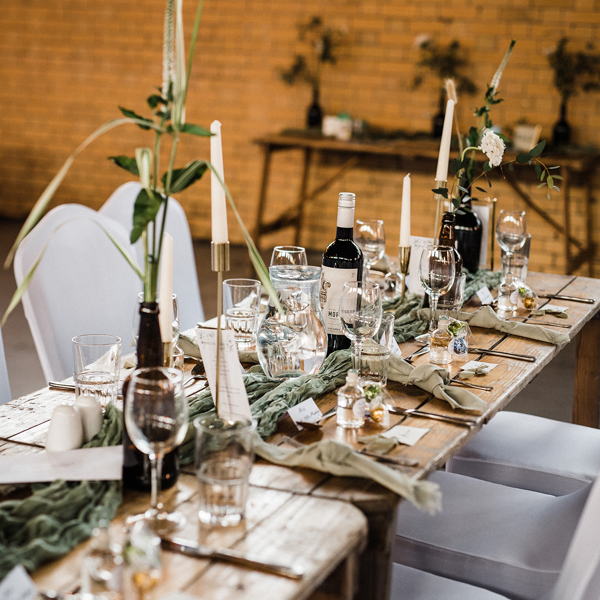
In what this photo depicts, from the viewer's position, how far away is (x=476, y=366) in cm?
159

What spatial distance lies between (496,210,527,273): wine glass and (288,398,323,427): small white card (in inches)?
46.3

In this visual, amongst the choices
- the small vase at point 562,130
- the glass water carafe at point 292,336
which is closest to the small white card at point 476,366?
the glass water carafe at point 292,336

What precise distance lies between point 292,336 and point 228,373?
0.97 feet

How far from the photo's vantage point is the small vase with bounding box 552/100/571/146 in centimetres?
494

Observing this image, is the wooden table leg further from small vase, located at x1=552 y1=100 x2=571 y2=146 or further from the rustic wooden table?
small vase, located at x1=552 y1=100 x2=571 y2=146

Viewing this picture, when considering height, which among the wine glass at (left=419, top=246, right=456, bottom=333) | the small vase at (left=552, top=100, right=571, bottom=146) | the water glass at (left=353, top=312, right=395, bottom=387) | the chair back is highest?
the small vase at (left=552, top=100, right=571, bottom=146)

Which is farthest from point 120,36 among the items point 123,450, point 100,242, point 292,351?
point 123,450

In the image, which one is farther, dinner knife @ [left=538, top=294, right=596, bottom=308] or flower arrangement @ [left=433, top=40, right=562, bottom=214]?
dinner knife @ [left=538, top=294, right=596, bottom=308]

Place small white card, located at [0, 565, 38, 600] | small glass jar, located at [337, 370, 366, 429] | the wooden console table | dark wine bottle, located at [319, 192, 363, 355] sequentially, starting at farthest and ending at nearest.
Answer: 1. the wooden console table
2. dark wine bottle, located at [319, 192, 363, 355]
3. small glass jar, located at [337, 370, 366, 429]
4. small white card, located at [0, 565, 38, 600]

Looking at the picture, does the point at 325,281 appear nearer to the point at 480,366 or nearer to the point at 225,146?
the point at 480,366

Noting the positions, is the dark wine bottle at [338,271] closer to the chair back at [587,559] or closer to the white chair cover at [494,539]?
the white chair cover at [494,539]

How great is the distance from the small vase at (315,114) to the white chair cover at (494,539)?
4.34 m

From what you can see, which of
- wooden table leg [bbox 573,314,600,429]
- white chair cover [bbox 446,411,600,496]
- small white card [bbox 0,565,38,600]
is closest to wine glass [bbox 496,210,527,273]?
wooden table leg [bbox 573,314,600,429]

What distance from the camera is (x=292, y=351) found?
1479 millimetres
